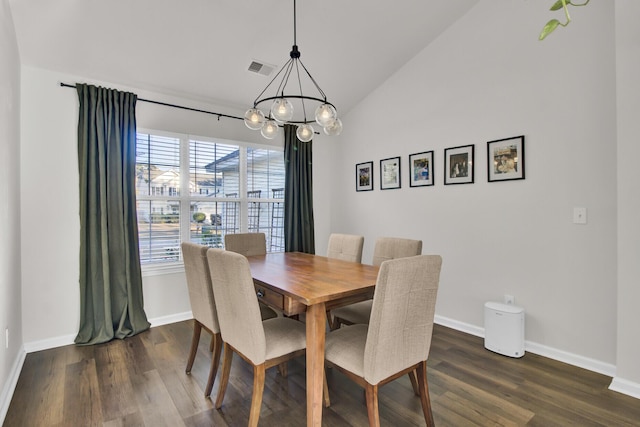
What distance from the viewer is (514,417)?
1.89 meters

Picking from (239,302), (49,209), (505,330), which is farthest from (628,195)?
(49,209)

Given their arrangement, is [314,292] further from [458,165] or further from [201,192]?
[201,192]

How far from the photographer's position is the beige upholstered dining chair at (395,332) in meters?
1.51

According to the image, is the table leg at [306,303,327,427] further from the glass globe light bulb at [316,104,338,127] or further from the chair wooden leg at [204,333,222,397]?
the glass globe light bulb at [316,104,338,127]

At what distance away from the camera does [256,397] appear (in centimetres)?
171

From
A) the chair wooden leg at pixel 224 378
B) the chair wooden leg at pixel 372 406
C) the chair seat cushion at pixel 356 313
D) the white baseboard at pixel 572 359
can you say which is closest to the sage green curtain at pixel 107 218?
the chair wooden leg at pixel 224 378

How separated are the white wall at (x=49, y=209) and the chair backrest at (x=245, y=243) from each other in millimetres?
1333

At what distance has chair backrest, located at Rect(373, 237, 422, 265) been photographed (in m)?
2.61

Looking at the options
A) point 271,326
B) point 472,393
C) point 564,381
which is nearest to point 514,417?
point 472,393

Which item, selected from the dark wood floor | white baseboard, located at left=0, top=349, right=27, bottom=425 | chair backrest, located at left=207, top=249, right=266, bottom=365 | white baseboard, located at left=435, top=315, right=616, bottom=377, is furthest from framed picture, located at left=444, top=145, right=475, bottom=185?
white baseboard, located at left=0, top=349, right=27, bottom=425

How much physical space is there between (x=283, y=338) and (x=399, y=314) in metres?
0.71

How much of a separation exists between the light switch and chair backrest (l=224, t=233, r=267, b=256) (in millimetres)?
2750

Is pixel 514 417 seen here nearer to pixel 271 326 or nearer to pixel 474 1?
pixel 271 326

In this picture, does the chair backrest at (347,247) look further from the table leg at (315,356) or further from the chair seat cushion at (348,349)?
the table leg at (315,356)
